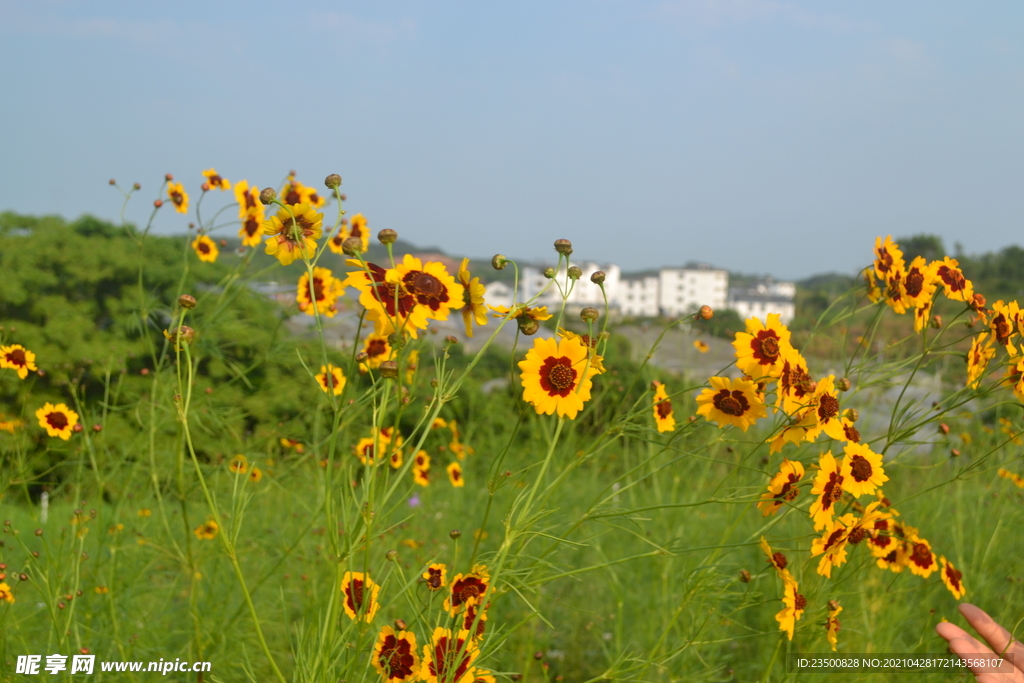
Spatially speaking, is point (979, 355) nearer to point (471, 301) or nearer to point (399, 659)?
point (471, 301)

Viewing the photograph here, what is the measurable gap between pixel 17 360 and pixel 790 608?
2.40m

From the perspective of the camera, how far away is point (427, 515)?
393 centimetres

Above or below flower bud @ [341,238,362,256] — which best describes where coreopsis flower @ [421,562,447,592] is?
below

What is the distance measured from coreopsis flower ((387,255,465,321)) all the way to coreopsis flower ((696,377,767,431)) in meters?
0.58

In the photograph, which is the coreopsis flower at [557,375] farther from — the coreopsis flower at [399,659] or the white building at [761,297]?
the white building at [761,297]

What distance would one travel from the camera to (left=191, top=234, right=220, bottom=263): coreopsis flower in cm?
293

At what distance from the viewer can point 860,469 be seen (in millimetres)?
1443

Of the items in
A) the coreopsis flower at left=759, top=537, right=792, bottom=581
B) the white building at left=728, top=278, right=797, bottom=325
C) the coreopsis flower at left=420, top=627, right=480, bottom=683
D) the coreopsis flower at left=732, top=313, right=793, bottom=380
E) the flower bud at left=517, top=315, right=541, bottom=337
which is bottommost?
the coreopsis flower at left=420, top=627, right=480, bottom=683

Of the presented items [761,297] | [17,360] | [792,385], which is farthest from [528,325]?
[761,297]

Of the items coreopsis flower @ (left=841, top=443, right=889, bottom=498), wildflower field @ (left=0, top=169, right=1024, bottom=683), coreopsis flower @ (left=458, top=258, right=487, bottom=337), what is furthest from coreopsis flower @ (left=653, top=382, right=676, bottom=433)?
coreopsis flower @ (left=458, top=258, right=487, bottom=337)

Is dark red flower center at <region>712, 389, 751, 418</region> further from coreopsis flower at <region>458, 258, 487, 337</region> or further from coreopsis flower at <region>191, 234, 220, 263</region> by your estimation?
coreopsis flower at <region>191, 234, 220, 263</region>

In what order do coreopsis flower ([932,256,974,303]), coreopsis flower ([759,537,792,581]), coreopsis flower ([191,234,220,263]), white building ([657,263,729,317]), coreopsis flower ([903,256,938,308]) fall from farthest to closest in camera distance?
white building ([657,263,729,317]) < coreopsis flower ([191,234,220,263]) < coreopsis flower ([903,256,938,308]) < coreopsis flower ([932,256,974,303]) < coreopsis flower ([759,537,792,581])

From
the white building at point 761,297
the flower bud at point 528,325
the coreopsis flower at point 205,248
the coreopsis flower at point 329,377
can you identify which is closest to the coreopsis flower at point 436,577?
the coreopsis flower at point 329,377

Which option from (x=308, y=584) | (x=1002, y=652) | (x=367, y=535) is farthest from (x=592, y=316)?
(x=308, y=584)
